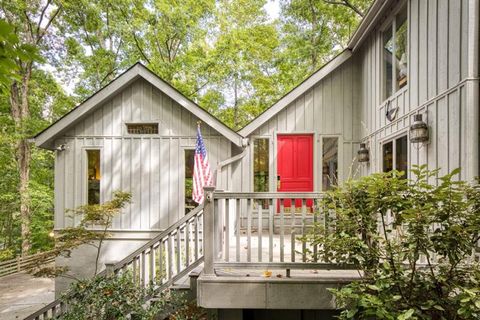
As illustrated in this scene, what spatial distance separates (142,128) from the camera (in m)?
7.71

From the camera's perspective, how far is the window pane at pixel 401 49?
5358mm

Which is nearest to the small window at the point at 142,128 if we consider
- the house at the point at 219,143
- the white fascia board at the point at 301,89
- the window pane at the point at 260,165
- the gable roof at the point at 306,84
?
the house at the point at 219,143

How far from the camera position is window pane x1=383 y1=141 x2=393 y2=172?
589 centimetres

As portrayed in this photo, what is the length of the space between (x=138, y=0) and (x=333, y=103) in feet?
42.0

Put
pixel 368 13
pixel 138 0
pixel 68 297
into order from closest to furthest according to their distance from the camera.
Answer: pixel 68 297
pixel 368 13
pixel 138 0

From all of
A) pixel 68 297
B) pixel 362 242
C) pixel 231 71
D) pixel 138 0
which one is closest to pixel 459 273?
pixel 362 242

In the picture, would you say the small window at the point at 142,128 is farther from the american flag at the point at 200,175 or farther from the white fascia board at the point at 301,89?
the white fascia board at the point at 301,89

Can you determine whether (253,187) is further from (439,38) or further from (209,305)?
(439,38)

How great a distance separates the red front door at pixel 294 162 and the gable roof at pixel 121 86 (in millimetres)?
1408

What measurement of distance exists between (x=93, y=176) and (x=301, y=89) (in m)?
6.34

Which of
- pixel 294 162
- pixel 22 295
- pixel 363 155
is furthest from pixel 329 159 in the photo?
pixel 22 295

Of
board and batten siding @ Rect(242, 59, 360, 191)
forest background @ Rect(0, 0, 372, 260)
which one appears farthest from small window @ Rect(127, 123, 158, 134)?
forest background @ Rect(0, 0, 372, 260)

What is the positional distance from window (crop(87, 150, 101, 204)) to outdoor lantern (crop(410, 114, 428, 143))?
7598 millimetres

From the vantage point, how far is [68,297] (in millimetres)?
4555
